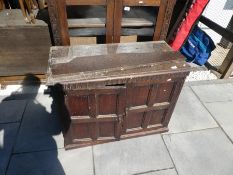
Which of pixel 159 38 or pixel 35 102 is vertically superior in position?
pixel 159 38

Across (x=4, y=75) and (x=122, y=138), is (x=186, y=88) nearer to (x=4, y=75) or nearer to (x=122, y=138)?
(x=122, y=138)

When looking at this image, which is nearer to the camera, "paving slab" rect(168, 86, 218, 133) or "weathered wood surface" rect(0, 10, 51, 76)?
"weathered wood surface" rect(0, 10, 51, 76)

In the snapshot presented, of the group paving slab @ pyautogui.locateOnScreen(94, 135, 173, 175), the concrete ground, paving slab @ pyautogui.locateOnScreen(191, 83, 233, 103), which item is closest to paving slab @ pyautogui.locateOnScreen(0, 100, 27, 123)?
the concrete ground

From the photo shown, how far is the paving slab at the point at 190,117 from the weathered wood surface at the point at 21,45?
7.90 ft

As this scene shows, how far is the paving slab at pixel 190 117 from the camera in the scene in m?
3.13

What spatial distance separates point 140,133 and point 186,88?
1.60 metres

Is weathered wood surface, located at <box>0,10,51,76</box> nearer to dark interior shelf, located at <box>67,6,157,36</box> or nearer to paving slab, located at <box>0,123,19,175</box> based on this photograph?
dark interior shelf, located at <box>67,6,157,36</box>

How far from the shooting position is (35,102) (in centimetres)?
341

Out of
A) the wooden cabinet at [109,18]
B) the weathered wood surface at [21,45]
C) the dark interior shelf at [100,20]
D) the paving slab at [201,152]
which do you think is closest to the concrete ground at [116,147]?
the paving slab at [201,152]

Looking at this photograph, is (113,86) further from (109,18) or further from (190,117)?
(190,117)

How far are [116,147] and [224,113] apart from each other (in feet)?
6.68

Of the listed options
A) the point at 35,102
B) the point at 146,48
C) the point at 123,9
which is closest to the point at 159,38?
the point at 146,48

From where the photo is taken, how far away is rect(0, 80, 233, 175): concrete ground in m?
2.54

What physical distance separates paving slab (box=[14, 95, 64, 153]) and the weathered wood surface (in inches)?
24.2
